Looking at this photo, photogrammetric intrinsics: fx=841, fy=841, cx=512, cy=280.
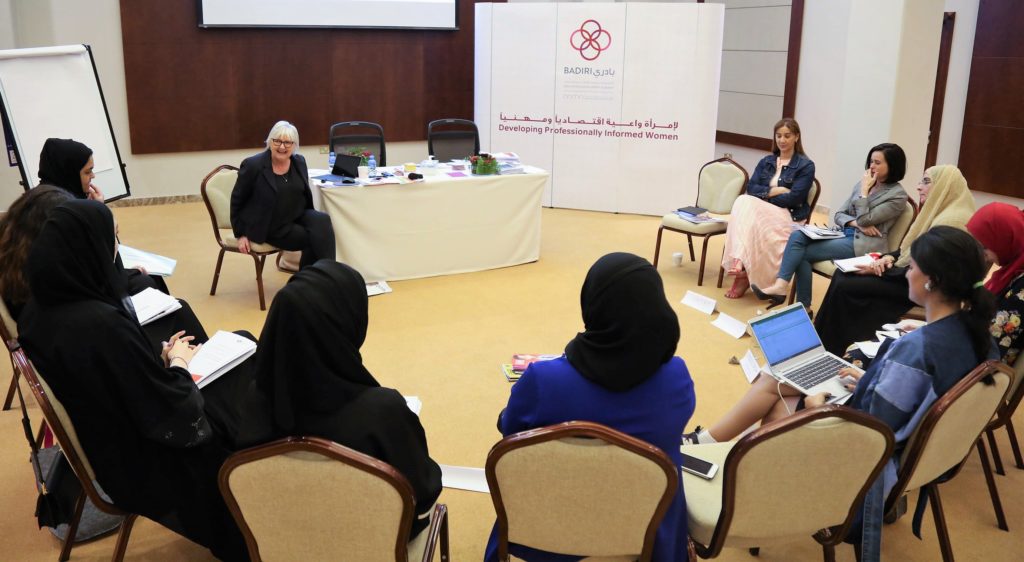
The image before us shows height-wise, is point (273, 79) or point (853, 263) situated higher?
point (273, 79)

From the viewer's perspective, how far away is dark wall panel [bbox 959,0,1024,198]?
7.67 meters

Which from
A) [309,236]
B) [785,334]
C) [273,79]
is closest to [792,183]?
[785,334]

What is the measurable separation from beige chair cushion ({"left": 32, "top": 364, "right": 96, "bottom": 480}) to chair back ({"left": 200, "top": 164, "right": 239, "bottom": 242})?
122 inches

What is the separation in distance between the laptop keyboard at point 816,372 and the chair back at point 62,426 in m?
2.26

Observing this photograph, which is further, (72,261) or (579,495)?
(72,261)

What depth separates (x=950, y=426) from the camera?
7.80ft

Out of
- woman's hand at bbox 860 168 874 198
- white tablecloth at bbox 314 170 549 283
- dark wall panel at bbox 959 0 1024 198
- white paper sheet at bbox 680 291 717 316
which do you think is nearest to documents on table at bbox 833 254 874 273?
woman's hand at bbox 860 168 874 198

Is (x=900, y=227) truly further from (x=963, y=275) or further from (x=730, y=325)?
(x=963, y=275)

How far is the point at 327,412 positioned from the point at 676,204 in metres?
6.29

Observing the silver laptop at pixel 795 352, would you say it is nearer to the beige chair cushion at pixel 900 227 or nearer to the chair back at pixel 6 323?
the beige chair cushion at pixel 900 227

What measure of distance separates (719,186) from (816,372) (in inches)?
133

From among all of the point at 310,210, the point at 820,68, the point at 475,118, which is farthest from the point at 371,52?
the point at 820,68

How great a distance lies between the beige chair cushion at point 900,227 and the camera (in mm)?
4844

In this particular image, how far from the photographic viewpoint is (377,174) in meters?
5.89
